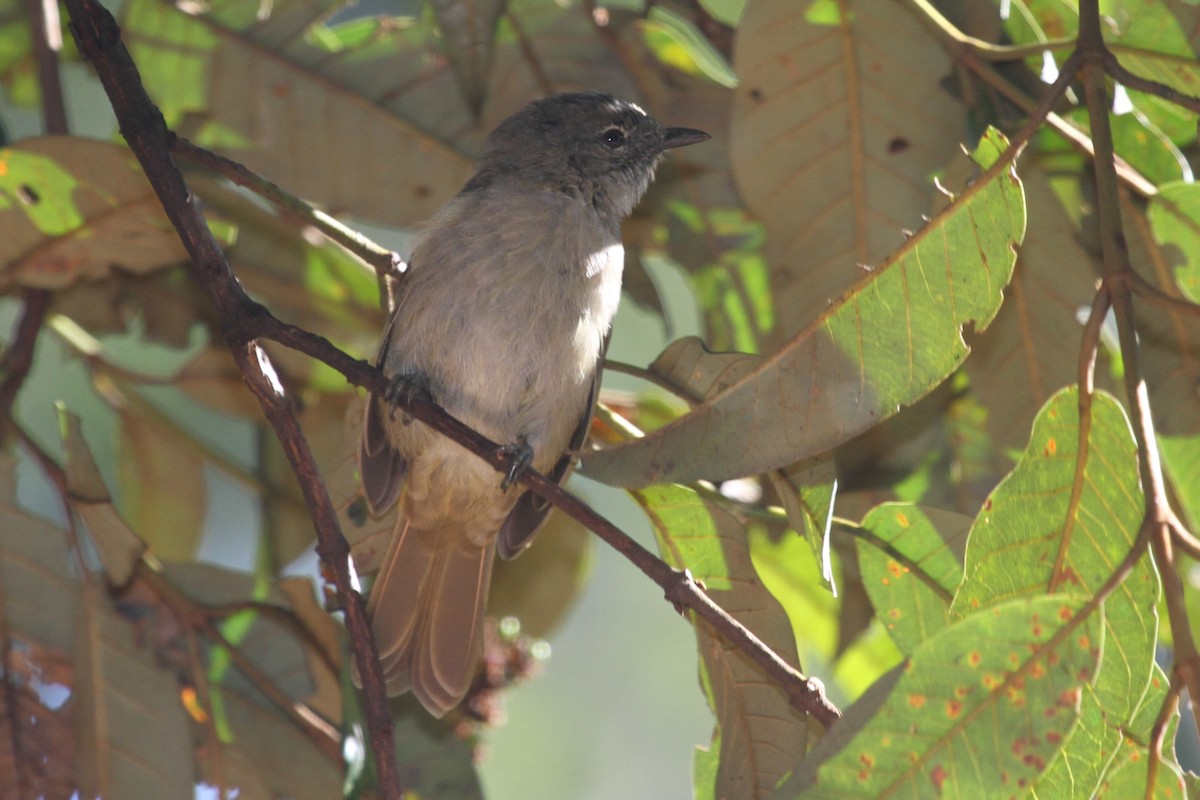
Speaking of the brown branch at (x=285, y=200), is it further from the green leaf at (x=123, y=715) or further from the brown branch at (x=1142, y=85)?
the brown branch at (x=1142, y=85)

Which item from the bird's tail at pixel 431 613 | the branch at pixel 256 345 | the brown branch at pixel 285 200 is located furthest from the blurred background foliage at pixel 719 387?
the brown branch at pixel 285 200

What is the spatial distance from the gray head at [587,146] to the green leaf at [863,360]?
1.56 metres

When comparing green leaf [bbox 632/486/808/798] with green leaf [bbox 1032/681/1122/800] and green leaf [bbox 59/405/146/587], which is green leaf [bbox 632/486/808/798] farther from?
green leaf [bbox 59/405/146/587]

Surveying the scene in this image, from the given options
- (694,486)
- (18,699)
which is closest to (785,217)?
(694,486)

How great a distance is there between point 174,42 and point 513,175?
103cm

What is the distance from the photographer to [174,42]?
3801mm

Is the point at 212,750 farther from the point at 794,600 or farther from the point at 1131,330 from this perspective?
the point at 1131,330

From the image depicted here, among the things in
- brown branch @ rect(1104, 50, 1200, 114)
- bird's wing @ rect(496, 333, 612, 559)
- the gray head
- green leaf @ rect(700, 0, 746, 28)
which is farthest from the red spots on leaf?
green leaf @ rect(700, 0, 746, 28)

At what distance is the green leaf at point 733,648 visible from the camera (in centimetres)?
247

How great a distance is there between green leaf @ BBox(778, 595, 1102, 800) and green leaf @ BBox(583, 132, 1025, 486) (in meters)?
0.44

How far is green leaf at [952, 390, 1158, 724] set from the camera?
2131 millimetres

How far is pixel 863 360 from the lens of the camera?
2248 mm

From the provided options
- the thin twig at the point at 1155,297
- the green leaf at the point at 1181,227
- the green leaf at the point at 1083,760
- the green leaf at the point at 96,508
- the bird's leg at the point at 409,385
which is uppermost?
the bird's leg at the point at 409,385

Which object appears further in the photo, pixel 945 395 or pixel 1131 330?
pixel 945 395
